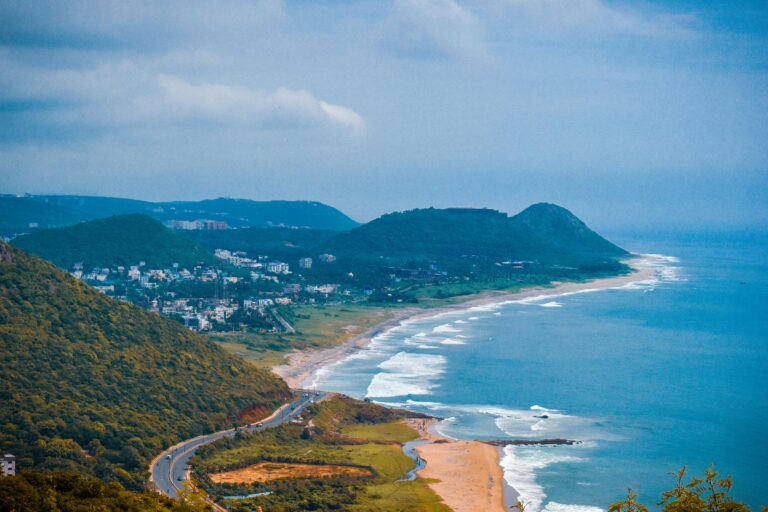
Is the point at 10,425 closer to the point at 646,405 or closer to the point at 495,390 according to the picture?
the point at 495,390

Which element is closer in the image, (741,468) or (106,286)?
(741,468)

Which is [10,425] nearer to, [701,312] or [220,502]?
[220,502]

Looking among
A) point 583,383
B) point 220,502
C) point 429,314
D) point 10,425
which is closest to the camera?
point 220,502

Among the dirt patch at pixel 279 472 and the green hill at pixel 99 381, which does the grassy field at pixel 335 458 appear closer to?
the dirt patch at pixel 279 472

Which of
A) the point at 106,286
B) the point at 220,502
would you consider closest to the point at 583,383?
the point at 220,502

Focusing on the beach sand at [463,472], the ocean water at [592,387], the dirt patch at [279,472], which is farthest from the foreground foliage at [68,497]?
the ocean water at [592,387]

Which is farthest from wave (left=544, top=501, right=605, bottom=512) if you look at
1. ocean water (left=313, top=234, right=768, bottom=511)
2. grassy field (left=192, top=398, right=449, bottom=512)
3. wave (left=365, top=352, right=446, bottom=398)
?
wave (left=365, top=352, right=446, bottom=398)

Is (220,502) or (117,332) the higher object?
(117,332)

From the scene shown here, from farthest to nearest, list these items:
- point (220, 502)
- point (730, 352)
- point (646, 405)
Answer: point (730, 352) < point (646, 405) < point (220, 502)
